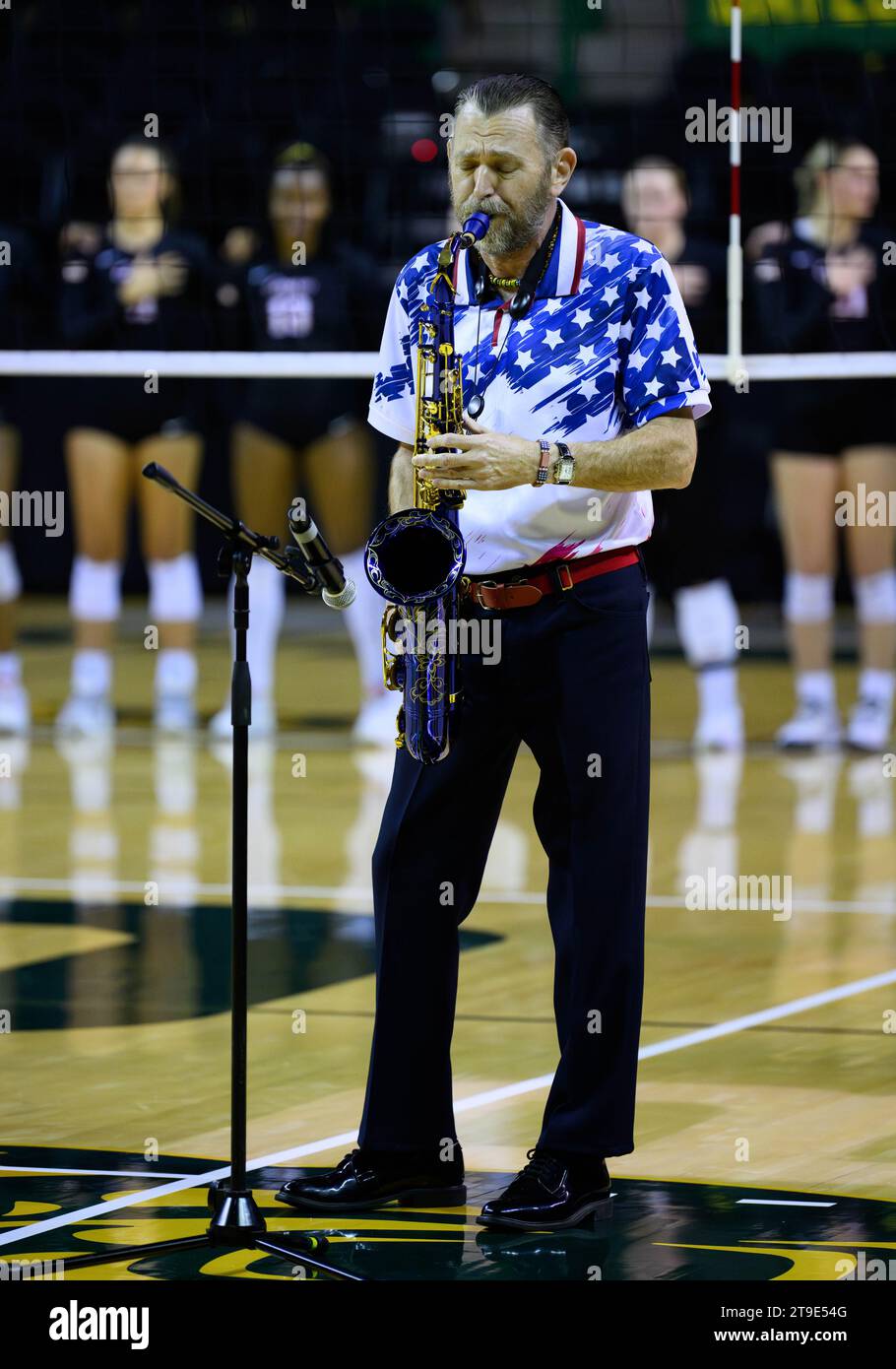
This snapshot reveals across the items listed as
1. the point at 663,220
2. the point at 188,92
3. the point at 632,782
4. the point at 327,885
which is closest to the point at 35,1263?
the point at 632,782

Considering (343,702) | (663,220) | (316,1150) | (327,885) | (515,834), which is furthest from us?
(343,702)

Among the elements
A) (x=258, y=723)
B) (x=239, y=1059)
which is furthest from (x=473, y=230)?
(x=258, y=723)

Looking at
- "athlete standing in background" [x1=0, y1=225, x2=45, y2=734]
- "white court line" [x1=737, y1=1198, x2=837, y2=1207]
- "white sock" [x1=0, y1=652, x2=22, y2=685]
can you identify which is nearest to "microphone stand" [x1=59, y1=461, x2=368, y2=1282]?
"white court line" [x1=737, y1=1198, x2=837, y2=1207]

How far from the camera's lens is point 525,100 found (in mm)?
4613

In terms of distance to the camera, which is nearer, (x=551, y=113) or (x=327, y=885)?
(x=551, y=113)

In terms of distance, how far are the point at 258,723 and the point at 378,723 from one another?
21.9 inches

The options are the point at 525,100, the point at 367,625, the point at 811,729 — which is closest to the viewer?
the point at 525,100

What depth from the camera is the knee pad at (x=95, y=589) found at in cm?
1205

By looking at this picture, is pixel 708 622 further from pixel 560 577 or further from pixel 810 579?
pixel 560 577

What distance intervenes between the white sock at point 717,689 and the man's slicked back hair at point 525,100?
6.88m

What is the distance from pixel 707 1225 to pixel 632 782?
0.82 m

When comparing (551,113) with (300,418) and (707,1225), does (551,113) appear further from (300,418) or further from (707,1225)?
(300,418)

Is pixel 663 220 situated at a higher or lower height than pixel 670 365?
higher

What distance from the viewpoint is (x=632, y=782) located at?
4.74m
